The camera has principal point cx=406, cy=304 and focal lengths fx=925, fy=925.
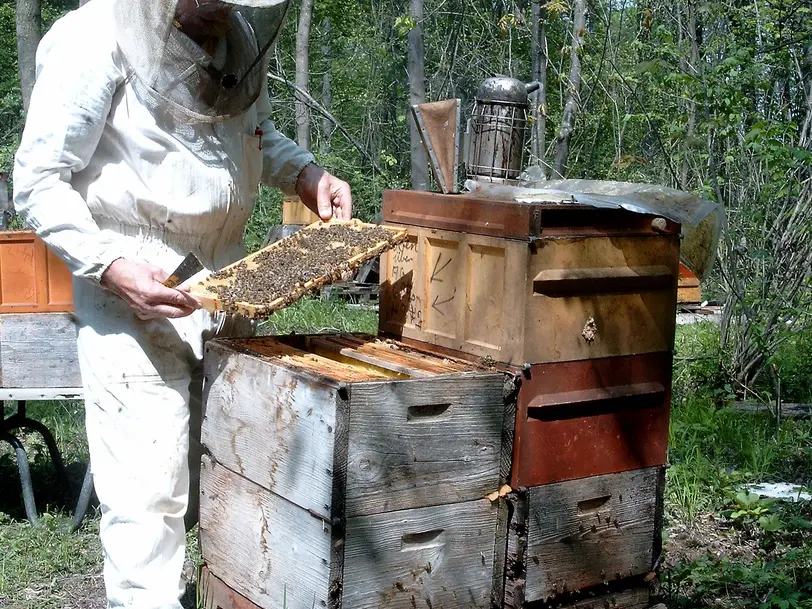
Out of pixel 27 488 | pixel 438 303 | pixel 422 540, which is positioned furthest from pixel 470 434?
pixel 27 488

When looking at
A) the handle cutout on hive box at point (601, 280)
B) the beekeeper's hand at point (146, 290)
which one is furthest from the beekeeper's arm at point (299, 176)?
the handle cutout on hive box at point (601, 280)

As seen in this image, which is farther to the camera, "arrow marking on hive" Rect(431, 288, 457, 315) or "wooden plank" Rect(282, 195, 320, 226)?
"wooden plank" Rect(282, 195, 320, 226)

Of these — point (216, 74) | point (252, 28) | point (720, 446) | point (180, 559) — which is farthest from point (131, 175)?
point (720, 446)

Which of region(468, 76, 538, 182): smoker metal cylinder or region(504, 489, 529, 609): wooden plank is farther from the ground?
region(468, 76, 538, 182): smoker metal cylinder

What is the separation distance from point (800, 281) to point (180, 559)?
169 inches

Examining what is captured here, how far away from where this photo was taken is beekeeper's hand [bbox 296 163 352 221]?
292 cm

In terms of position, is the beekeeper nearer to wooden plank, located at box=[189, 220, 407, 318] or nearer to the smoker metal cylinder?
wooden plank, located at box=[189, 220, 407, 318]

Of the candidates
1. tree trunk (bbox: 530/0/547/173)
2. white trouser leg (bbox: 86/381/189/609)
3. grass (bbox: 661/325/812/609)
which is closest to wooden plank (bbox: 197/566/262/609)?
white trouser leg (bbox: 86/381/189/609)

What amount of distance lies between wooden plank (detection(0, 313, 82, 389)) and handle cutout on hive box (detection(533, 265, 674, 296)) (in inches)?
87.3

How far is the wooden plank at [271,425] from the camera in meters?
2.10

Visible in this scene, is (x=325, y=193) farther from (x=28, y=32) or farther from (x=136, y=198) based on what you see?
(x=28, y=32)

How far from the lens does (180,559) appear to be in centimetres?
251

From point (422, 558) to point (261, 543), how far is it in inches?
17.6

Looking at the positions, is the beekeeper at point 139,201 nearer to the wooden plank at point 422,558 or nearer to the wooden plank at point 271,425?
the wooden plank at point 271,425
